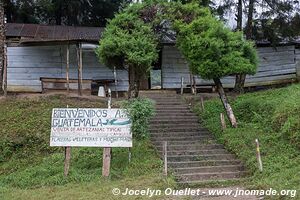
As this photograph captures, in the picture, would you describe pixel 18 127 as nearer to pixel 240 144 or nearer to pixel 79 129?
pixel 79 129

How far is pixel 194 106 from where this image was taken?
709 inches

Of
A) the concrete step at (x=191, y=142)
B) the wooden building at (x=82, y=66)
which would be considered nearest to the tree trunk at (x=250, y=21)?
the wooden building at (x=82, y=66)

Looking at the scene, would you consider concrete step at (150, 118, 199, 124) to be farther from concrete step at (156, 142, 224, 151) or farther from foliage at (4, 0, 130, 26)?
foliage at (4, 0, 130, 26)

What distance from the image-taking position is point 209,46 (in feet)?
46.5

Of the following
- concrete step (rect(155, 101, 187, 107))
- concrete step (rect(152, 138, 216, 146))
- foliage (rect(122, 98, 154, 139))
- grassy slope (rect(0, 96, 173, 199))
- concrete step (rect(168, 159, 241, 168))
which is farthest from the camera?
concrete step (rect(155, 101, 187, 107))

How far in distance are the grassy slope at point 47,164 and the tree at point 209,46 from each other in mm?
3343

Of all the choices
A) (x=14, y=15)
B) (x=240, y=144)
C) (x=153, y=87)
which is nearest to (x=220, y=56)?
(x=240, y=144)

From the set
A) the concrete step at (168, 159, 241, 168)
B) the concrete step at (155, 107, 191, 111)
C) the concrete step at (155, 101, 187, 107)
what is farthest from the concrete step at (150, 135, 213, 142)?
the concrete step at (155, 101, 187, 107)

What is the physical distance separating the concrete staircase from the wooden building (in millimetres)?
4753

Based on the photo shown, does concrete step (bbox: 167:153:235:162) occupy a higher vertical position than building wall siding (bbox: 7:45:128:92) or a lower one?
lower

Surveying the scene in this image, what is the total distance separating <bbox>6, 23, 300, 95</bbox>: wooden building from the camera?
70.7 feet

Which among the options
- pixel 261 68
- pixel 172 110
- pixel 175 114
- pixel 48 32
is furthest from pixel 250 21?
pixel 48 32

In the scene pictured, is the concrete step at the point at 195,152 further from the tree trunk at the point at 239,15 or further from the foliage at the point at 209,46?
the tree trunk at the point at 239,15

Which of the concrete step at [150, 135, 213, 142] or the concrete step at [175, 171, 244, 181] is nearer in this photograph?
the concrete step at [175, 171, 244, 181]
